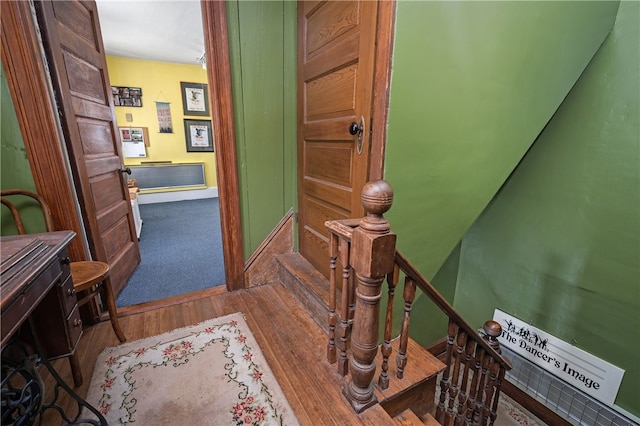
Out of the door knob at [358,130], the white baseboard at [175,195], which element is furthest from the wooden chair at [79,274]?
the white baseboard at [175,195]

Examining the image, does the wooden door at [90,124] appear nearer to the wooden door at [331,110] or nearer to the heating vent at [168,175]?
the wooden door at [331,110]

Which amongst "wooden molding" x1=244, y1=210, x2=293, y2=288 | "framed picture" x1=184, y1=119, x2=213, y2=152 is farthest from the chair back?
"framed picture" x1=184, y1=119, x2=213, y2=152

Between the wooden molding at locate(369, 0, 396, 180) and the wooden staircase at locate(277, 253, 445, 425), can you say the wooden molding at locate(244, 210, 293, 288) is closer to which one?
the wooden staircase at locate(277, 253, 445, 425)

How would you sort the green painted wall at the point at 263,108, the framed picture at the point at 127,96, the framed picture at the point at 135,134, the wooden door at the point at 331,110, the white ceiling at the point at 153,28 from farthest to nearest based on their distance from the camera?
the framed picture at the point at 135,134 < the framed picture at the point at 127,96 < the white ceiling at the point at 153,28 < the green painted wall at the point at 263,108 < the wooden door at the point at 331,110

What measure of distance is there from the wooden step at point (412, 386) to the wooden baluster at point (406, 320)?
51mm

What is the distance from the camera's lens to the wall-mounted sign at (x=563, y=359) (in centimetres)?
200

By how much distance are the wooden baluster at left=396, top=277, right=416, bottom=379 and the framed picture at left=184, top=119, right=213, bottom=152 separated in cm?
538

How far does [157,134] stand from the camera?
17.0 feet

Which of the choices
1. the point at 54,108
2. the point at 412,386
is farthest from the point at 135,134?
the point at 412,386

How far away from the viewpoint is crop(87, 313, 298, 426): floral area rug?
1.20m

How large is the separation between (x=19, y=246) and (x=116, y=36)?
4.20m

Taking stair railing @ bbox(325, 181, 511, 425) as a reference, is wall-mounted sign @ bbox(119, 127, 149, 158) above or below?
above

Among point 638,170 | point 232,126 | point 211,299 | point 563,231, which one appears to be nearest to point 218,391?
point 211,299

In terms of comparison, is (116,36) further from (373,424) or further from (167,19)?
(373,424)
